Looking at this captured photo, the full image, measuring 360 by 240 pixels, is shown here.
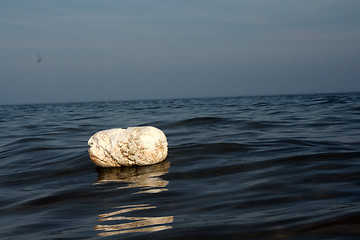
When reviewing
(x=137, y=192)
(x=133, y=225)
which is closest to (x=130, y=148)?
(x=137, y=192)

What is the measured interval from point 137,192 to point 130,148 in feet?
4.49

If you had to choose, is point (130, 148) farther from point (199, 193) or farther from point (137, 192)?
point (199, 193)

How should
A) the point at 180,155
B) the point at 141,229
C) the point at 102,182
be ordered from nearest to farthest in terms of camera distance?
the point at 141,229, the point at 102,182, the point at 180,155

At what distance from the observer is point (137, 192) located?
3.70 meters

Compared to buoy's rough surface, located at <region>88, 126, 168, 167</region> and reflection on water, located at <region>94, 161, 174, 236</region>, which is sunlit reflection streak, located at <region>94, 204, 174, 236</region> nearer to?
reflection on water, located at <region>94, 161, 174, 236</region>

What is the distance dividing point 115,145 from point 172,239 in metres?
2.83

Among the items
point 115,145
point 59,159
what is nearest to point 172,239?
point 115,145

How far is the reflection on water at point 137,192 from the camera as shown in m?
2.66

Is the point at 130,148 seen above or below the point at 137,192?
above

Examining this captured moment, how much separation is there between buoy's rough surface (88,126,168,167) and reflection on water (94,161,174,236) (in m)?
0.10

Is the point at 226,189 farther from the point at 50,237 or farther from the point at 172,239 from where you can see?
the point at 50,237

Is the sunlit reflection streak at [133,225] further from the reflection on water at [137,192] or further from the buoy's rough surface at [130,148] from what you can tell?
the buoy's rough surface at [130,148]

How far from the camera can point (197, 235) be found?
239 centimetres

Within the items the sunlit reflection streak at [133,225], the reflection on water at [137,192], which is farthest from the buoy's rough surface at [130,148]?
the sunlit reflection streak at [133,225]
